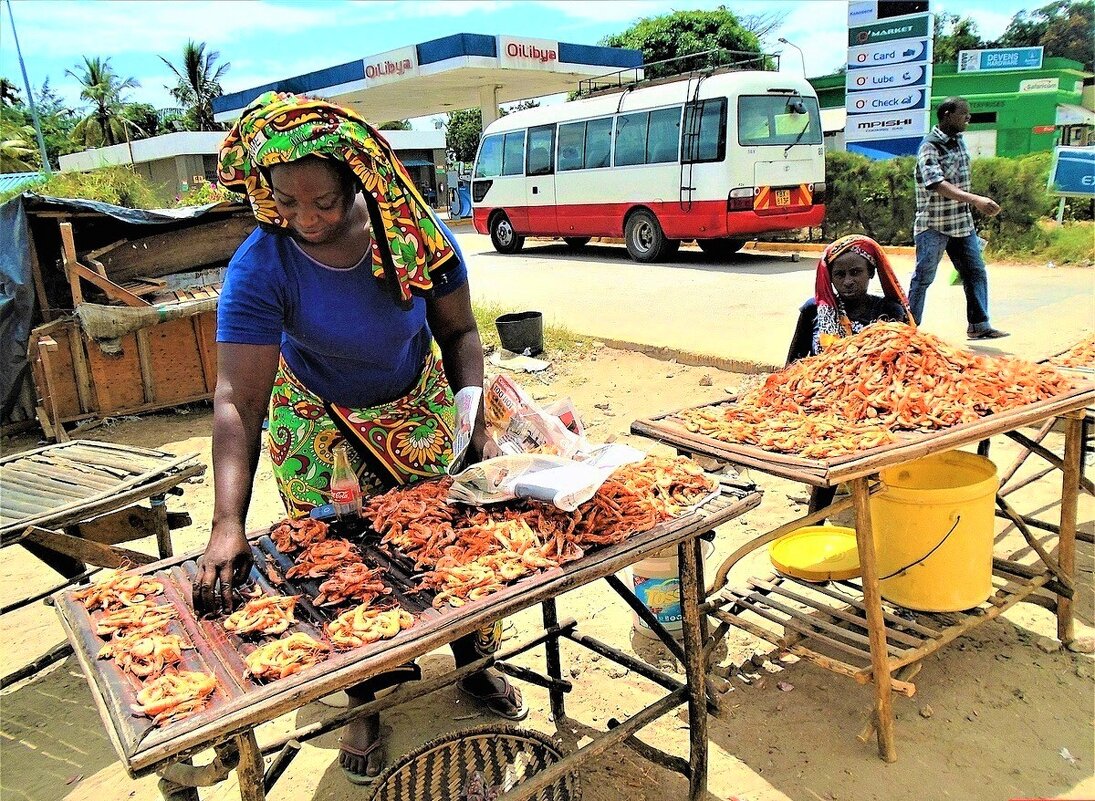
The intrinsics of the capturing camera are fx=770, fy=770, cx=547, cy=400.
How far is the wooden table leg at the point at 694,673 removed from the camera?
2174 mm

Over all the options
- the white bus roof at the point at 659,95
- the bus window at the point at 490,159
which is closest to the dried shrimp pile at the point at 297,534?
the white bus roof at the point at 659,95

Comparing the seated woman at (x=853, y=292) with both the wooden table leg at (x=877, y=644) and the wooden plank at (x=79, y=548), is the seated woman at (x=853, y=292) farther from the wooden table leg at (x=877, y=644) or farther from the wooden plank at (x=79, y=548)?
the wooden plank at (x=79, y=548)

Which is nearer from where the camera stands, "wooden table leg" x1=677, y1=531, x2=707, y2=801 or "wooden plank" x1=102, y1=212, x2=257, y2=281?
"wooden table leg" x1=677, y1=531, x2=707, y2=801

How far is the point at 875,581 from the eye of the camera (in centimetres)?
239

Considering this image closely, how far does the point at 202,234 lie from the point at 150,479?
14.4ft

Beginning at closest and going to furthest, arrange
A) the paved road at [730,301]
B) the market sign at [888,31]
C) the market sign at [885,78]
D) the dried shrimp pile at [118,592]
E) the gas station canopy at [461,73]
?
the dried shrimp pile at [118,592] < the paved road at [730,301] < the market sign at [888,31] < the market sign at [885,78] < the gas station canopy at [461,73]

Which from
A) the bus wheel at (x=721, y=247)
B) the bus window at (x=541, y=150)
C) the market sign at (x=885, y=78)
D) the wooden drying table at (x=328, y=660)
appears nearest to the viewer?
the wooden drying table at (x=328, y=660)

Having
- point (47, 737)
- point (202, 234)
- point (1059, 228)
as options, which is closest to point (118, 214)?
point (202, 234)

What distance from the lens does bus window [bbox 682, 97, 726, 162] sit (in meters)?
11.1

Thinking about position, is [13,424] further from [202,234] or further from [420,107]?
[420,107]

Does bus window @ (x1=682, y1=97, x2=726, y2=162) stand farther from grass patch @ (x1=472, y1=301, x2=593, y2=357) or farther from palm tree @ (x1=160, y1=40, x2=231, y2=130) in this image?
palm tree @ (x1=160, y1=40, x2=231, y2=130)

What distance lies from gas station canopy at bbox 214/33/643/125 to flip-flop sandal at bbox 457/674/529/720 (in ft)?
53.8

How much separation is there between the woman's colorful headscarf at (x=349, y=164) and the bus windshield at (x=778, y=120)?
33.0 feet

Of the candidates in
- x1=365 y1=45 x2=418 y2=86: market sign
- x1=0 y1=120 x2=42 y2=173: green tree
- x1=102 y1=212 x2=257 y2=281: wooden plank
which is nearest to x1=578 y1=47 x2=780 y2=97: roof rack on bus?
x1=365 y1=45 x2=418 y2=86: market sign
